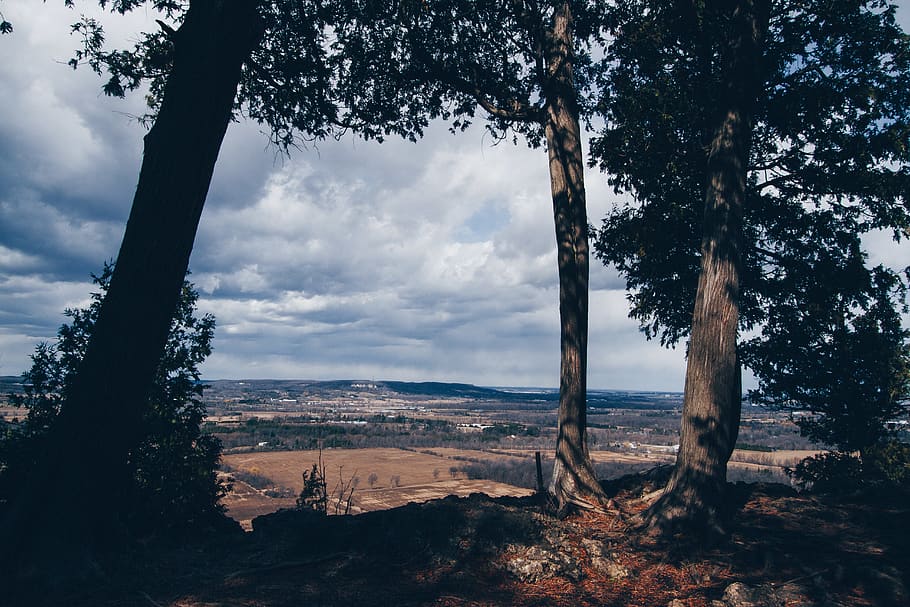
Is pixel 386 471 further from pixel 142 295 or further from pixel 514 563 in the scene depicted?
pixel 142 295

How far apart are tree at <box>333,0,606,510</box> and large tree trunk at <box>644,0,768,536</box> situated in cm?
149

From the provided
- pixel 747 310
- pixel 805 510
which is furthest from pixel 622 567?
pixel 747 310

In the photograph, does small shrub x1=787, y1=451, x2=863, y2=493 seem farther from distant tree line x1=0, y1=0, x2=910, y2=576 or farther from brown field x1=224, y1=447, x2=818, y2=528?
brown field x1=224, y1=447, x2=818, y2=528

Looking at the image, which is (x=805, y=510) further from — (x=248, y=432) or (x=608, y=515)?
(x=248, y=432)

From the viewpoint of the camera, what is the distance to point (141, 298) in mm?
4902

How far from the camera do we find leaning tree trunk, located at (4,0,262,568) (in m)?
4.77

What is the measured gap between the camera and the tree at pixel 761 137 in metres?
9.79

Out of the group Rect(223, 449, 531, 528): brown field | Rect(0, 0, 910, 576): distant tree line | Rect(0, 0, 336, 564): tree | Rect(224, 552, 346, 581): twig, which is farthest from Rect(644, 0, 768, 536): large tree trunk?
Rect(223, 449, 531, 528): brown field

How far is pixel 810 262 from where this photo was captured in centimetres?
1153

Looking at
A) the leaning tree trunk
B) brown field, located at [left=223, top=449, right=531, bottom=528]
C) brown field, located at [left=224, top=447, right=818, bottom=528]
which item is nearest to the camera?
the leaning tree trunk

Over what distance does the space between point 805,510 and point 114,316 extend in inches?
333

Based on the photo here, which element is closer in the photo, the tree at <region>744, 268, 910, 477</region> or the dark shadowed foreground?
the dark shadowed foreground

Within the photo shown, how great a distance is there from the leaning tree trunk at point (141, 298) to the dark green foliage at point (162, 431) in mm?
4262

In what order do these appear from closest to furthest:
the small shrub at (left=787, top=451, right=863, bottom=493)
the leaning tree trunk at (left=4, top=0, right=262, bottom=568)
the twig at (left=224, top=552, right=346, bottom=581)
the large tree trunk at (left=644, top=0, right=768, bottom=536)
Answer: the leaning tree trunk at (left=4, top=0, right=262, bottom=568) < the twig at (left=224, top=552, right=346, bottom=581) < the large tree trunk at (left=644, top=0, right=768, bottom=536) < the small shrub at (left=787, top=451, right=863, bottom=493)
